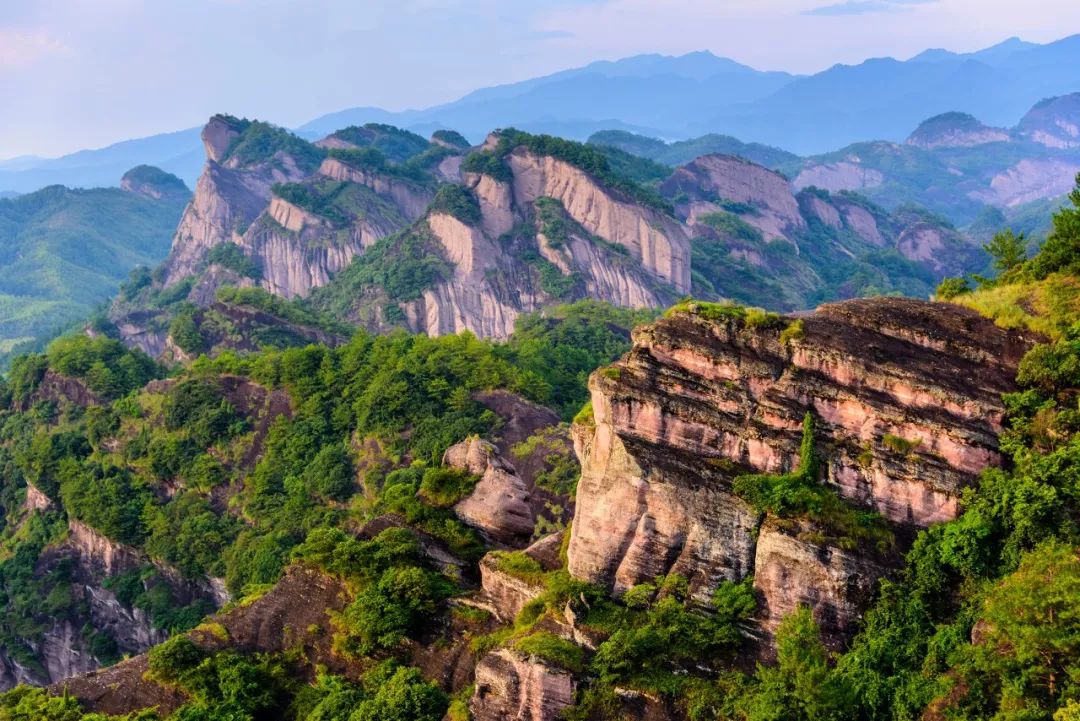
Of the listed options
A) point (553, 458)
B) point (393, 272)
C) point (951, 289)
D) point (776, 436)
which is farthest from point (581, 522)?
point (393, 272)

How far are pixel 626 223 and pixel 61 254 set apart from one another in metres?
118

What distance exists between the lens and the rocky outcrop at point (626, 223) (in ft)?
356

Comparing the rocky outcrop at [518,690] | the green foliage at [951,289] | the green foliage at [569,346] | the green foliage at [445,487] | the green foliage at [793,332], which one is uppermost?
the green foliage at [793,332]

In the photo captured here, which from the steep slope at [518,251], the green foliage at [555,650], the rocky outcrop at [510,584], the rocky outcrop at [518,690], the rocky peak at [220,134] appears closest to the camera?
the rocky outcrop at [518,690]

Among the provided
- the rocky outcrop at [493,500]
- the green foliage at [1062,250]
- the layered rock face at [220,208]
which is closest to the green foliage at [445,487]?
the rocky outcrop at [493,500]

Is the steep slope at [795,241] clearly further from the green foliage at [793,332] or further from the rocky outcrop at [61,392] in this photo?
the green foliage at [793,332]

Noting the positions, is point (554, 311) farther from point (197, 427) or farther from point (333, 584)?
point (333, 584)

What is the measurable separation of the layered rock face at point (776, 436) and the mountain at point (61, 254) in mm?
136345

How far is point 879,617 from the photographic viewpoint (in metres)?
22.5

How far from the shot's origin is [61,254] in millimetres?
178750

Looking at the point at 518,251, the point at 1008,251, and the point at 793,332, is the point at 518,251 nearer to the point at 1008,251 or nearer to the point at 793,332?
the point at 1008,251

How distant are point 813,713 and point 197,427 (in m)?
42.0

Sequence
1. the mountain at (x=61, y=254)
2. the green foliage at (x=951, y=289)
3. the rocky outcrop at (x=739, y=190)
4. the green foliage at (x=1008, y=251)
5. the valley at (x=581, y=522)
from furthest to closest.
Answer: the mountain at (x=61, y=254) < the rocky outcrop at (x=739, y=190) < the green foliage at (x=1008, y=251) < the green foliage at (x=951, y=289) < the valley at (x=581, y=522)

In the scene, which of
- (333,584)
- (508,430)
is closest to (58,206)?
(508,430)
